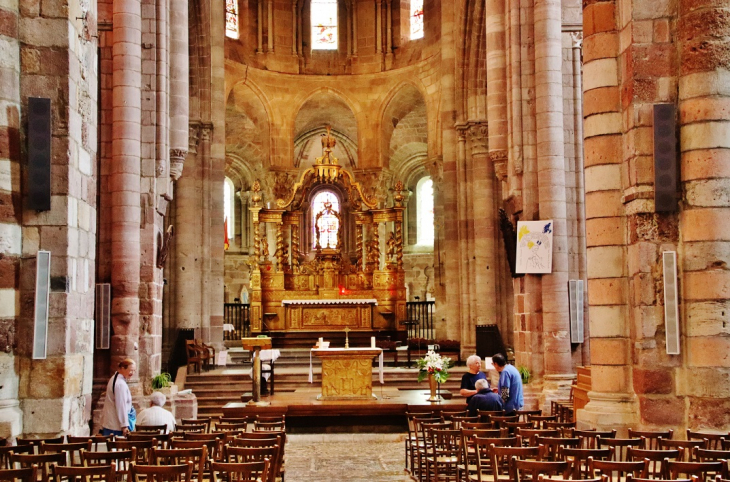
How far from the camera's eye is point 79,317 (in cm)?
1181

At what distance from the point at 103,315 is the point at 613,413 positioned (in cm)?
918

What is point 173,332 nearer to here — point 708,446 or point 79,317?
point 79,317

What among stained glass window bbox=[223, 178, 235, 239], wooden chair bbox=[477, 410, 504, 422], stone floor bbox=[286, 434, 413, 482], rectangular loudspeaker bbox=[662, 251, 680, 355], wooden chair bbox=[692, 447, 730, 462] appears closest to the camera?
wooden chair bbox=[692, 447, 730, 462]

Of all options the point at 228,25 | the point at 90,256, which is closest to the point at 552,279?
the point at 90,256

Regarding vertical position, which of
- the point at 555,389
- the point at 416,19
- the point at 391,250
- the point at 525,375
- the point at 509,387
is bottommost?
the point at 555,389

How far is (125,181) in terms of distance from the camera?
58.3 feet

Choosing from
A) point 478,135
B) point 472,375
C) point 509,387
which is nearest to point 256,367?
point 472,375

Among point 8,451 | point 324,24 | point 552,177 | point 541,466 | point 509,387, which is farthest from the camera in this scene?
point 324,24

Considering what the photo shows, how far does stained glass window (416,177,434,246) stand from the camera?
39.8 metres

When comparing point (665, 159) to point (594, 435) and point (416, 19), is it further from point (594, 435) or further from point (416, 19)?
point (416, 19)

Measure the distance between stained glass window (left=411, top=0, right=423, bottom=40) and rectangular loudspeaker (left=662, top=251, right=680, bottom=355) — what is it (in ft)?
82.1

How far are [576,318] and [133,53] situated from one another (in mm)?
9690

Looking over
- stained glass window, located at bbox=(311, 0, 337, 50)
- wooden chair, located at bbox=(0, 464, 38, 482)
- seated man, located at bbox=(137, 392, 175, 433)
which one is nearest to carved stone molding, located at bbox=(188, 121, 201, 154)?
stained glass window, located at bbox=(311, 0, 337, 50)

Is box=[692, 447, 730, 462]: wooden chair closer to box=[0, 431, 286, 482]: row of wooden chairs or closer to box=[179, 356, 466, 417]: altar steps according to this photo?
box=[0, 431, 286, 482]: row of wooden chairs
